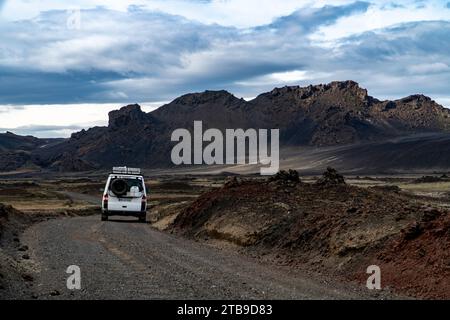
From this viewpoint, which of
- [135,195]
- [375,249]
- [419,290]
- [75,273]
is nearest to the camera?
Answer: [419,290]

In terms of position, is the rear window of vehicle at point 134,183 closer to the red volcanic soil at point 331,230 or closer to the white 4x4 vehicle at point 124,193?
the white 4x4 vehicle at point 124,193

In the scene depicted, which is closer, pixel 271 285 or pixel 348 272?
pixel 271 285

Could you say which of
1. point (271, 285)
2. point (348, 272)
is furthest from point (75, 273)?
point (348, 272)

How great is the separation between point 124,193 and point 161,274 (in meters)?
18.8

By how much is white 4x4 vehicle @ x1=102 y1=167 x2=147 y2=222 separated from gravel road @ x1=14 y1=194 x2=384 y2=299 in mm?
9289

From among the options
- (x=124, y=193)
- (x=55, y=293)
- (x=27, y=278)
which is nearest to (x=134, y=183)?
(x=124, y=193)

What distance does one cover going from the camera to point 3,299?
12.1m

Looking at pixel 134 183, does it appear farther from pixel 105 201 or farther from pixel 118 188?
pixel 105 201

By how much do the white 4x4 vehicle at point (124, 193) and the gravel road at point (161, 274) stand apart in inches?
366

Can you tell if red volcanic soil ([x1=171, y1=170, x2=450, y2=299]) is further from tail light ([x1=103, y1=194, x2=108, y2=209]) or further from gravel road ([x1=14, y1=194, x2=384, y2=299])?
tail light ([x1=103, y1=194, x2=108, y2=209])

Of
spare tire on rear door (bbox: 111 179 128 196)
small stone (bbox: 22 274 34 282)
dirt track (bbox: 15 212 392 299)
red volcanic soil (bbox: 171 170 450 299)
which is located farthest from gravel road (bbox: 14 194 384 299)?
spare tire on rear door (bbox: 111 179 128 196)
